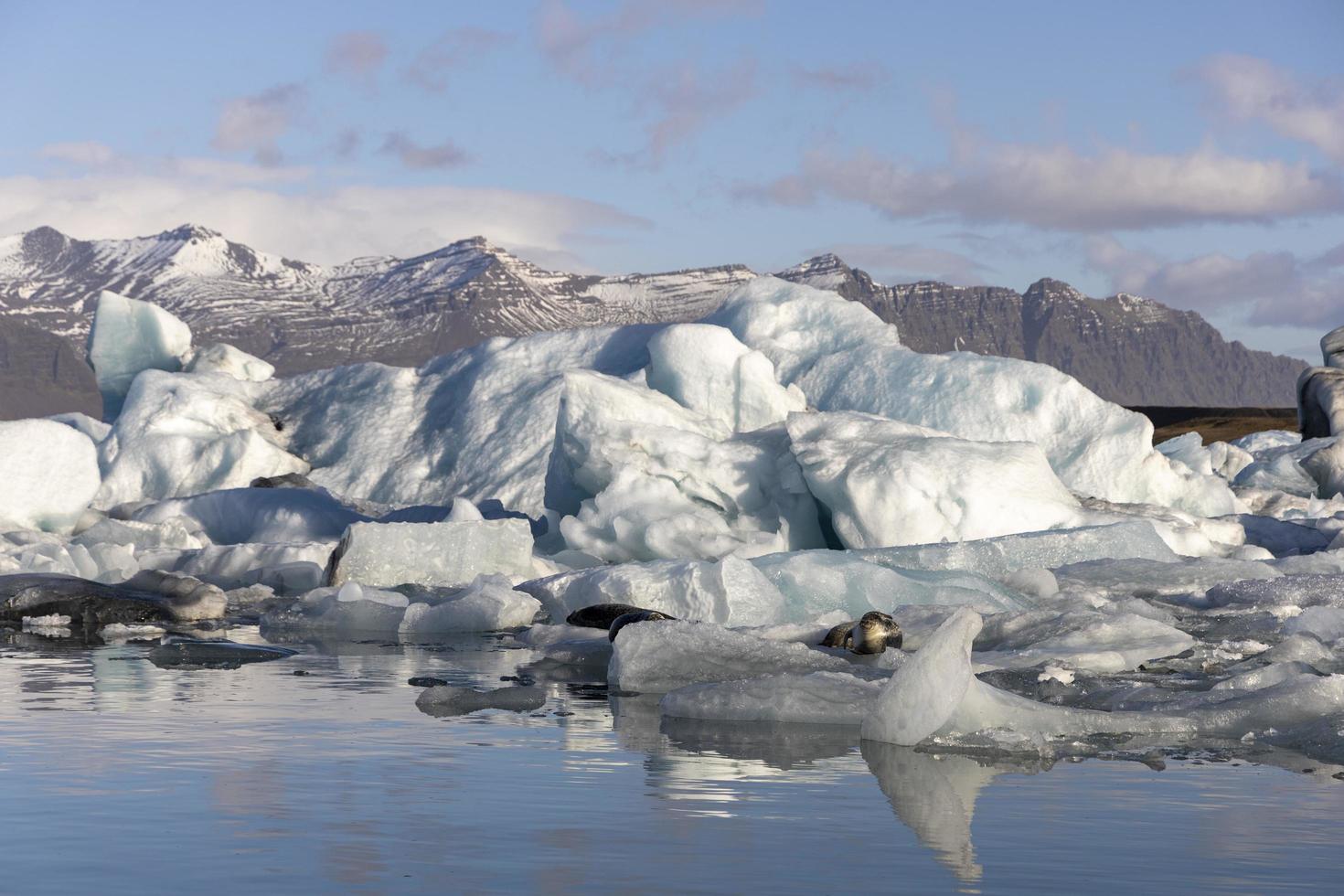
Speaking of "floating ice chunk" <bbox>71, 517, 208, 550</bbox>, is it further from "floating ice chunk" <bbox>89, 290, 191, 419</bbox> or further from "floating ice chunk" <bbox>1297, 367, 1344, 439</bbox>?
"floating ice chunk" <bbox>1297, 367, 1344, 439</bbox>

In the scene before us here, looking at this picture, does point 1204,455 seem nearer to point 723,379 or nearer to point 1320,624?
point 723,379

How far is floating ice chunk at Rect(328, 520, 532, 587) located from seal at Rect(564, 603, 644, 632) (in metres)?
3.43

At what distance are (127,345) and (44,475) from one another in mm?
6874

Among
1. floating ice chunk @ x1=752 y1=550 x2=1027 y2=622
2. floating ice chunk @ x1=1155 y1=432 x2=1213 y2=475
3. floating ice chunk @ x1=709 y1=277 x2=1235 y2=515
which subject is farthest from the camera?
floating ice chunk @ x1=1155 y1=432 x2=1213 y2=475

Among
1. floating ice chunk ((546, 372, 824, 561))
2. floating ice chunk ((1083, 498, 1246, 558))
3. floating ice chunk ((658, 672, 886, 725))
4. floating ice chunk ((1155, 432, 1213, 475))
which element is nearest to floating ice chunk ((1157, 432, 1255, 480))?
floating ice chunk ((1155, 432, 1213, 475))

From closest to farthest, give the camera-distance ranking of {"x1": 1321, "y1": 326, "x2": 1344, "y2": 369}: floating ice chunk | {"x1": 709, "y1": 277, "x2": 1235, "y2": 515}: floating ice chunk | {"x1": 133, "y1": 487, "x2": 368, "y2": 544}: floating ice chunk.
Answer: {"x1": 133, "y1": 487, "x2": 368, "y2": 544}: floating ice chunk < {"x1": 709, "y1": 277, "x2": 1235, "y2": 515}: floating ice chunk < {"x1": 1321, "y1": 326, "x2": 1344, "y2": 369}: floating ice chunk

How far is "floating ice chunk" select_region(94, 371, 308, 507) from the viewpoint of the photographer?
20.3 meters

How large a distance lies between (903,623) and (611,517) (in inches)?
219

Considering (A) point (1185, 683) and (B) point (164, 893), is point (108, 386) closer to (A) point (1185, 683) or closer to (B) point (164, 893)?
(A) point (1185, 683)

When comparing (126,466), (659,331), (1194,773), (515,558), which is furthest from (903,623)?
(126,466)

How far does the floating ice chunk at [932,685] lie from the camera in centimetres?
548

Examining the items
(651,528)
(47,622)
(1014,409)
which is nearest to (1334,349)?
(1014,409)

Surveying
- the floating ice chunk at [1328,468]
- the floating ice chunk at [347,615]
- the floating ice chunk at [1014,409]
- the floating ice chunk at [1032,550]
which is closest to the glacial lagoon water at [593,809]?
the floating ice chunk at [347,615]

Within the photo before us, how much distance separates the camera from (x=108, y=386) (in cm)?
2503
